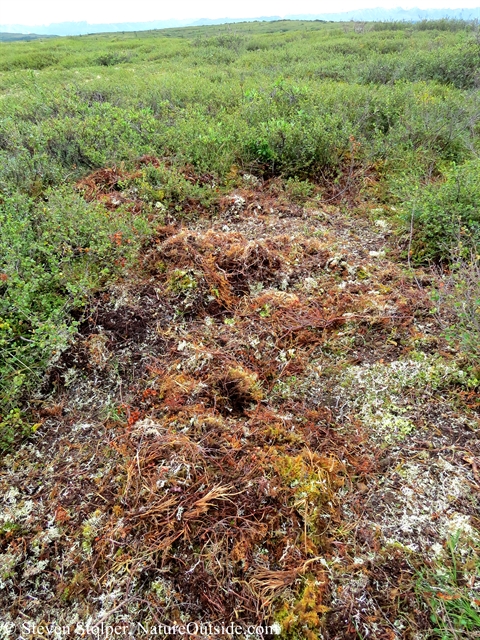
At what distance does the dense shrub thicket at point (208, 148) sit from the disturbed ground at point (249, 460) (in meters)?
0.48

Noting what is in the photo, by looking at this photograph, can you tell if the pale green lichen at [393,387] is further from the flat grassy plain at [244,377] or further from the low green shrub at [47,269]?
the low green shrub at [47,269]

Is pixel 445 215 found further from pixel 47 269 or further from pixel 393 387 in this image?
pixel 47 269

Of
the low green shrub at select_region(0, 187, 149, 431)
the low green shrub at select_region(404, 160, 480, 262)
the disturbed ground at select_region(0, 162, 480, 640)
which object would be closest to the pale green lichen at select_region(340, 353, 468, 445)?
the disturbed ground at select_region(0, 162, 480, 640)

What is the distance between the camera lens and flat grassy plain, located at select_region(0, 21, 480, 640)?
73.8 inches

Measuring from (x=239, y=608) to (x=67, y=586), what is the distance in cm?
90

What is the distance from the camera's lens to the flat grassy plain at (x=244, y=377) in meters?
1.88

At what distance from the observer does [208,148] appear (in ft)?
18.2

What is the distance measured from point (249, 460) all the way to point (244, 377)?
68 cm

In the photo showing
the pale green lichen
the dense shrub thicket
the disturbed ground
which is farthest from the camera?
the dense shrub thicket

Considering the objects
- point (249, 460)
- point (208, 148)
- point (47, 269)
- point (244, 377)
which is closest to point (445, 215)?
point (244, 377)

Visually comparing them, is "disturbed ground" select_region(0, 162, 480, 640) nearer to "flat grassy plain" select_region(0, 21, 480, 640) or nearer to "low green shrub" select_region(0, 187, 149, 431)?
"flat grassy plain" select_region(0, 21, 480, 640)

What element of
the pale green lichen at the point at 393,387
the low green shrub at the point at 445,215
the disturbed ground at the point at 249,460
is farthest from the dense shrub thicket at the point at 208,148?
the pale green lichen at the point at 393,387

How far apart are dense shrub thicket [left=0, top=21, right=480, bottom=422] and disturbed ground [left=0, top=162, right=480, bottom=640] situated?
483 mm

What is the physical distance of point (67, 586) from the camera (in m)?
1.91
